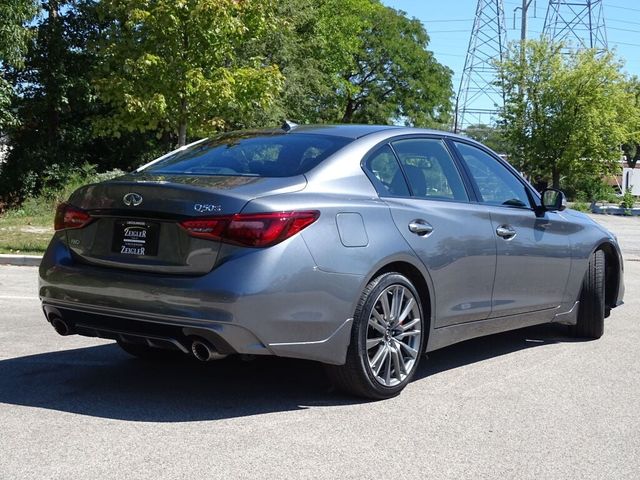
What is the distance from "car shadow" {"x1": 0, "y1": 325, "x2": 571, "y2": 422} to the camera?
16.2 ft

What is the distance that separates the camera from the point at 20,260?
509 inches

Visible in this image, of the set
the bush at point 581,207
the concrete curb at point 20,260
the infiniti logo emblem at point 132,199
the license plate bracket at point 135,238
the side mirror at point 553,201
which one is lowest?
the bush at point 581,207

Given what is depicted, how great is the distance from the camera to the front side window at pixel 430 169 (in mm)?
5715

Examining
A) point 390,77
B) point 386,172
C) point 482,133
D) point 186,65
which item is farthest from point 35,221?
point 482,133

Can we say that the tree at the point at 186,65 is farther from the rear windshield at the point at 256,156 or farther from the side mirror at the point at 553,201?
the rear windshield at the point at 256,156

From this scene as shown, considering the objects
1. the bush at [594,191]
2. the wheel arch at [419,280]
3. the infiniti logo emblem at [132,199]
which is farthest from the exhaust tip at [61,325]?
the bush at [594,191]

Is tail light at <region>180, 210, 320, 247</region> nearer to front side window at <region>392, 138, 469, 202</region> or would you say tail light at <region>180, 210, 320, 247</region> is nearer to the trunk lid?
the trunk lid

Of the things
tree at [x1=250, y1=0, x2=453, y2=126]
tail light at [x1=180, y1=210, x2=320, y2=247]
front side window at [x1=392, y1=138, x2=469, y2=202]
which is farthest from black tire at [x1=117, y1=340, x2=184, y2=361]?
tree at [x1=250, y1=0, x2=453, y2=126]

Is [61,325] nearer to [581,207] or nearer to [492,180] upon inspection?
[492,180]

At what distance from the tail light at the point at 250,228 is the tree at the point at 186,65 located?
1506 cm

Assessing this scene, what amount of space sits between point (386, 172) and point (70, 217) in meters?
1.89

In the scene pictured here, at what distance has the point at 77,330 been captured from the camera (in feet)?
16.7

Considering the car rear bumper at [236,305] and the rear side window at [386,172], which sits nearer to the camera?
the car rear bumper at [236,305]

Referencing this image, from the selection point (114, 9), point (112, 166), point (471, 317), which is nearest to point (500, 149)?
point (112, 166)
